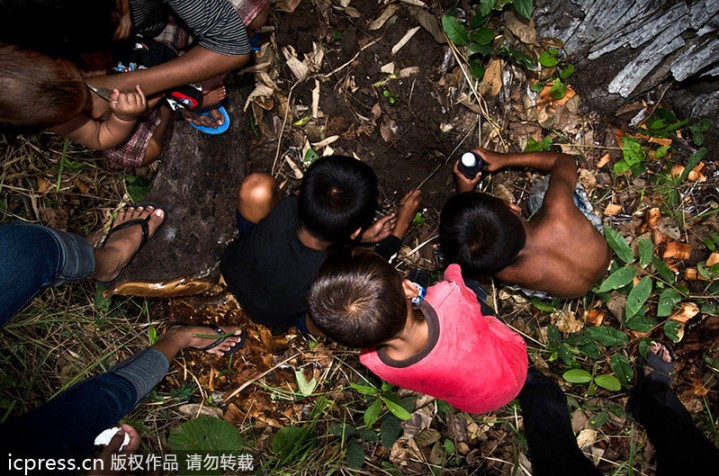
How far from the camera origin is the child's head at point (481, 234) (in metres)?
2.25

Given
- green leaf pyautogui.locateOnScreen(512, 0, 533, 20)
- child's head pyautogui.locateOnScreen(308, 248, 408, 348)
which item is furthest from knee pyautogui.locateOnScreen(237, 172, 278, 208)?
green leaf pyautogui.locateOnScreen(512, 0, 533, 20)

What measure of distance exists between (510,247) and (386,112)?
1355 millimetres

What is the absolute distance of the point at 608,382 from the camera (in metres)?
2.68

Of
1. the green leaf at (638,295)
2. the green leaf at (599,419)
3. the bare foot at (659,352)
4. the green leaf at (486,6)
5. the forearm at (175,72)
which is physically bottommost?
the green leaf at (599,419)

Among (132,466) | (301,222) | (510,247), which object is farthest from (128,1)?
(132,466)

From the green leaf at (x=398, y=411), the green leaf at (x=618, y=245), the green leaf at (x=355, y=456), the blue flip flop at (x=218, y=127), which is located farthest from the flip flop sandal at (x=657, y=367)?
the blue flip flop at (x=218, y=127)

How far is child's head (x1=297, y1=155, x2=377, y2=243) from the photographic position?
219 cm

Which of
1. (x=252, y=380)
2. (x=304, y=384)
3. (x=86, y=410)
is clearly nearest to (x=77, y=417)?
(x=86, y=410)

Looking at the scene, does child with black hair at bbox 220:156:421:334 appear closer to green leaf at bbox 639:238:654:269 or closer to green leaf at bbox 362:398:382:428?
green leaf at bbox 362:398:382:428

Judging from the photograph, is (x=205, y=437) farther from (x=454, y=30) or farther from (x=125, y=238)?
(x=454, y=30)

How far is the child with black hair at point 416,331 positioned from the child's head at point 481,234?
133mm

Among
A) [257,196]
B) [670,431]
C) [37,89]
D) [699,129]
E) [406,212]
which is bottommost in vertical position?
[670,431]

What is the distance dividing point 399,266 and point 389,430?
1050mm

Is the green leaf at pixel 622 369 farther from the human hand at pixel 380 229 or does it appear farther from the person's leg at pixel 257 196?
the person's leg at pixel 257 196
